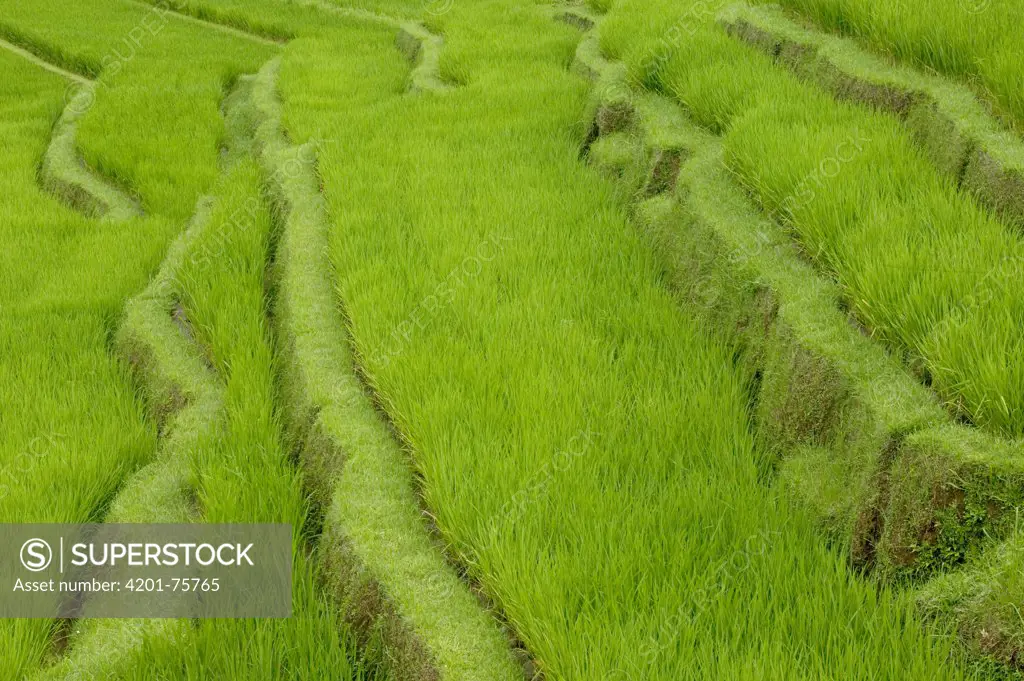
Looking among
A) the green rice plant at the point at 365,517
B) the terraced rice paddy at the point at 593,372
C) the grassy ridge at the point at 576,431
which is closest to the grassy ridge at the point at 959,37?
the terraced rice paddy at the point at 593,372

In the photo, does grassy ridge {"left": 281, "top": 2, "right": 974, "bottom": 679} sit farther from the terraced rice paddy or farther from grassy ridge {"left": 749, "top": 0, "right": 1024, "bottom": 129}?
grassy ridge {"left": 749, "top": 0, "right": 1024, "bottom": 129}

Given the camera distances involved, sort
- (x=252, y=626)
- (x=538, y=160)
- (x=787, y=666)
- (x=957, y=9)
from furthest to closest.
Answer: (x=538, y=160)
(x=957, y=9)
(x=252, y=626)
(x=787, y=666)

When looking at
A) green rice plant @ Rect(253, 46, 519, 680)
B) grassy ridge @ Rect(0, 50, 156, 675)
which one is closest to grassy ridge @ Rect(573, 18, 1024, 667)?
green rice plant @ Rect(253, 46, 519, 680)

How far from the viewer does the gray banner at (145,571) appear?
2088 millimetres

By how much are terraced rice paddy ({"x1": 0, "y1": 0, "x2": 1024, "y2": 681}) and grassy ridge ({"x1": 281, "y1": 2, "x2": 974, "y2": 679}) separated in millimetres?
10

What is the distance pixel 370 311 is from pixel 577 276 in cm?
69

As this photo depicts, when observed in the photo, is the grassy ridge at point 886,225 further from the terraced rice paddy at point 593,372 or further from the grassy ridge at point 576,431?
the grassy ridge at point 576,431

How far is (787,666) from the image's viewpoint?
1.51 metres

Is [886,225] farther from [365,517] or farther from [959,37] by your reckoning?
[365,517]

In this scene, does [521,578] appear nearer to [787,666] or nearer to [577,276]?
[787,666]

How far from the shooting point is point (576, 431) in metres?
2.18

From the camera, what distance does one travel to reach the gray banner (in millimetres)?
2088

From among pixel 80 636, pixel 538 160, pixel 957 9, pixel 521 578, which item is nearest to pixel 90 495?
pixel 80 636

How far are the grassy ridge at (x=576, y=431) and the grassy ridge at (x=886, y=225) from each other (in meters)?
0.43
